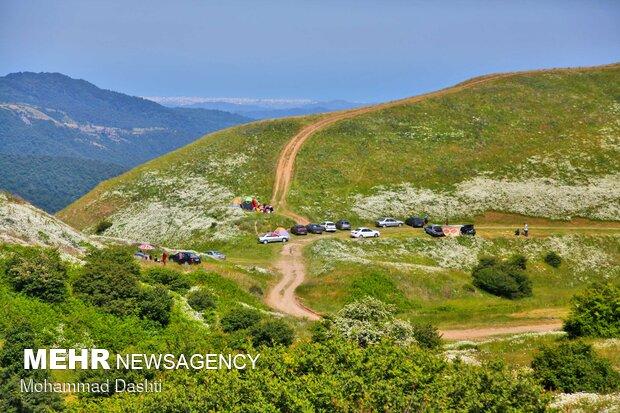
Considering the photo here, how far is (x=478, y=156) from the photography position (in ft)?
343

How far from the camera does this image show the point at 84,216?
95000 mm

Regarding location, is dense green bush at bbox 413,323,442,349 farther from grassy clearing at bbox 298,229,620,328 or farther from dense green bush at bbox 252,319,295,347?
grassy clearing at bbox 298,229,620,328

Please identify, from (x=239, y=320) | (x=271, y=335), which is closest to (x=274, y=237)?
(x=239, y=320)

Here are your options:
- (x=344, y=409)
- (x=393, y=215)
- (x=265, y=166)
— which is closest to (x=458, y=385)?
(x=344, y=409)

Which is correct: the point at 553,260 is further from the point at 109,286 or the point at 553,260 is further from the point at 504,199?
the point at 109,286

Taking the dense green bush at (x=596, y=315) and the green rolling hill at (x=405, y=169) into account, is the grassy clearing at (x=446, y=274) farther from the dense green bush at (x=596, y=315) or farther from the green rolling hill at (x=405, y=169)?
the green rolling hill at (x=405, y=169)

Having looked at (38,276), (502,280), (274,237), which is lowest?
(502,280)

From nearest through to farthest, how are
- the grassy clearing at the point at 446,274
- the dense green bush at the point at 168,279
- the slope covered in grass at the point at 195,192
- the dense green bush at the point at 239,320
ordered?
the dense green bush at the point at 239,320, the dense green bush at the point at 168,279, the grassy clearing at the point at 446,274, the slope covered in grass at the point at 195,192

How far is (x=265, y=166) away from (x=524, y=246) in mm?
45877

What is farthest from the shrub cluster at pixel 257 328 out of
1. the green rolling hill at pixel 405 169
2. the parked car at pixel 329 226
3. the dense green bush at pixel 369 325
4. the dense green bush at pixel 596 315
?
the parked car at pixel 329 226

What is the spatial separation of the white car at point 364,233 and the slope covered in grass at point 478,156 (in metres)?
8.96

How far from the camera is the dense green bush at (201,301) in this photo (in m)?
39.0

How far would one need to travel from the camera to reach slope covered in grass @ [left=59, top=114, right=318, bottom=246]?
8144 cm

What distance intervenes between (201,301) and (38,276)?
1070 cm
